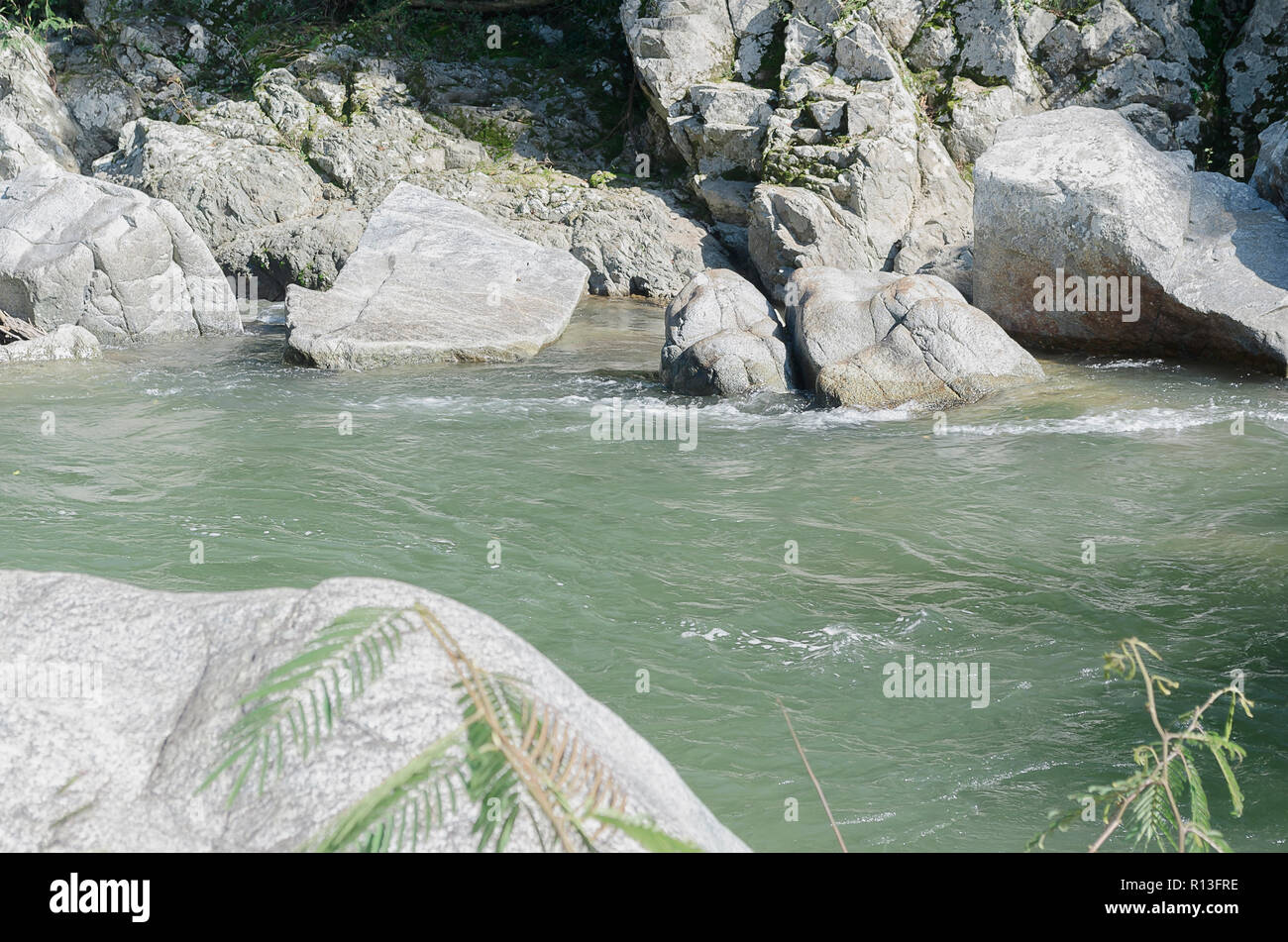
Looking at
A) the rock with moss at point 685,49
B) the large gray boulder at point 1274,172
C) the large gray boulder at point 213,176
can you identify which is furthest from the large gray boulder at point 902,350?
the large gray boulder at point 213,176

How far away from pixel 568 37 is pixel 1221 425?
14.9 metres

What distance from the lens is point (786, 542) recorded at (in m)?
7.07

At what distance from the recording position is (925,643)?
5.56 m

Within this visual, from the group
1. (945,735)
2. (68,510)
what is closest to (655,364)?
(68,510)

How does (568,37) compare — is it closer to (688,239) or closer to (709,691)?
(688,239)

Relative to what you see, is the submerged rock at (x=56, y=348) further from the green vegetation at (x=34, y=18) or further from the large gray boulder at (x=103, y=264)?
the green vegetation at (x=34, y=18)

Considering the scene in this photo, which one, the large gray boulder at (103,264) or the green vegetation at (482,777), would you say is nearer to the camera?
the green vegetation at (482,777)

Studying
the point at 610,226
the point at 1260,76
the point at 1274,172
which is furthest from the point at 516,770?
the point at 1260,76

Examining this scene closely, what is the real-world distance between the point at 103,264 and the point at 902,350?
31.3 feet

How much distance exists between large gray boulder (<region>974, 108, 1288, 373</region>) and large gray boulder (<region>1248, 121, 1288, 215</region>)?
0.20 metres

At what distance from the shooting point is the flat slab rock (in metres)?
12.4

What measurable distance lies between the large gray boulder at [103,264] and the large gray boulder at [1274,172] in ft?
40.3

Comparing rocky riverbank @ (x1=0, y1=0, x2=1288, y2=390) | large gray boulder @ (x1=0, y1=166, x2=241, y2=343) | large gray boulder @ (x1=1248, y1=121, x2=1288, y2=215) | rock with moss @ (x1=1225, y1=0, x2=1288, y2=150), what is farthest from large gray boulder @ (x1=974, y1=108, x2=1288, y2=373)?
large gray boulder @ (x1=0, y1=166, x2=241, y2=343)

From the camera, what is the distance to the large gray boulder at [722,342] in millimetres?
10945
